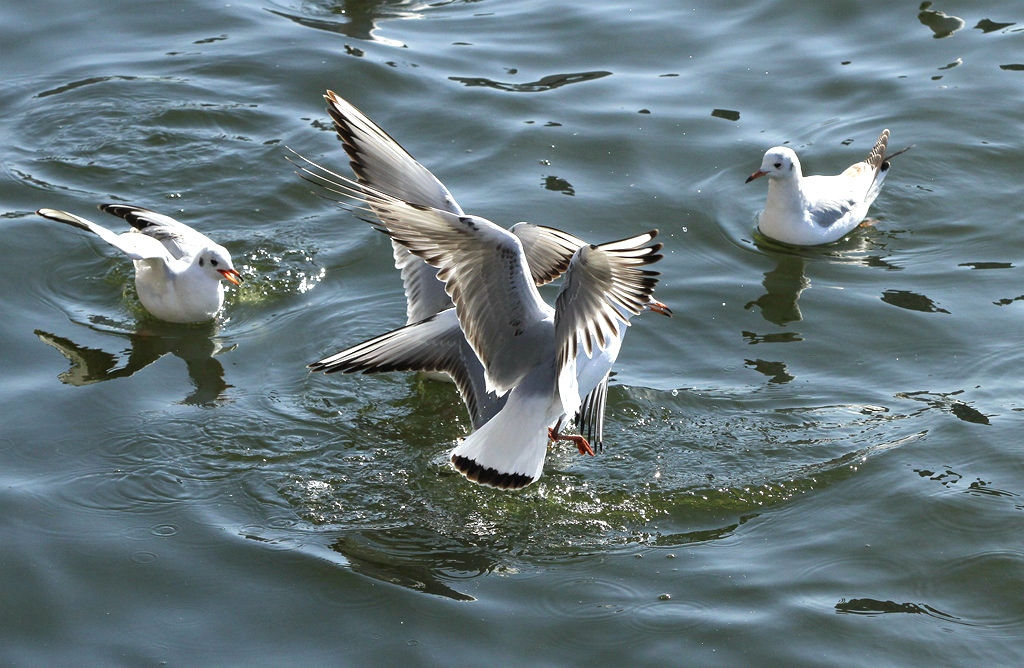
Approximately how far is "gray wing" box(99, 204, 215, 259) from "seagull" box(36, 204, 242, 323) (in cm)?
1

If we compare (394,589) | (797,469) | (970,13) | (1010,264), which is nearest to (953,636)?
(797,469)

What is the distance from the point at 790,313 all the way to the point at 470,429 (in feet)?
7.81

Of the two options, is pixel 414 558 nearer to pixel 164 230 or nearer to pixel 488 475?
pixel 488 475

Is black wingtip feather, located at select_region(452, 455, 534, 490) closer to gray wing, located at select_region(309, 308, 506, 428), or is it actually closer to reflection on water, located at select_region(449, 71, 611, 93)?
gray wing, located at select_region(309, 308, 506, 428)

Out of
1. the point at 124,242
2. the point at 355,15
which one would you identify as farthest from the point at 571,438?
the point at 355,15

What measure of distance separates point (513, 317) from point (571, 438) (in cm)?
76

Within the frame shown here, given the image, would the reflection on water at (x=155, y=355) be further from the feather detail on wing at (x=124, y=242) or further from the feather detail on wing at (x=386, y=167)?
the feather detail on wing at (x=386, y=167)

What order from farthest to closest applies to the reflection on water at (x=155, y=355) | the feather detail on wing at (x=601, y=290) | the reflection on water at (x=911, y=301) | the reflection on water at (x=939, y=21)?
the reflection on water at (x=939, y=21), the reflection on water at (x=911, y=301), the reflection on water at (x=155, y=355), the feather detail on wing at (x=601, y=290)

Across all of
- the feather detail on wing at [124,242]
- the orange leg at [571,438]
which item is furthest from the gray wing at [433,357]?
the feather detail on wing at [124,242]

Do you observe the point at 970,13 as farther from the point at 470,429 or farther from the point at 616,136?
the point at 470,429

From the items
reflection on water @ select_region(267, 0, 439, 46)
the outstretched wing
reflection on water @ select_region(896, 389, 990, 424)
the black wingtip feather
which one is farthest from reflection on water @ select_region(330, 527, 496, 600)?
reflection on water @ select_region(267, 0, 439, 46)

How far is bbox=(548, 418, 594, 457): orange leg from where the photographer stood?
6.78m

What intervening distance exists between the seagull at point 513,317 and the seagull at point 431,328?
0.03 m

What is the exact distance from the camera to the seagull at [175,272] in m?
8.14
